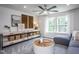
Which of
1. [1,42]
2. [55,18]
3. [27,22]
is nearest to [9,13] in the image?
[27,22]

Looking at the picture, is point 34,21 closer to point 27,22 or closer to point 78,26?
point 27,22

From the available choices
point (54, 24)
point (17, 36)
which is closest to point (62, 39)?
point (54, 24)

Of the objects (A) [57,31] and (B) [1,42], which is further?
(B) [1,42]

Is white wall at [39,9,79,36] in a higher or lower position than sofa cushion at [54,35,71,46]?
higher

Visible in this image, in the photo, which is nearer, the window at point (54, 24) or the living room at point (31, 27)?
the window at point (54, 24)

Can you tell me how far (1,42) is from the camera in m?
3.22

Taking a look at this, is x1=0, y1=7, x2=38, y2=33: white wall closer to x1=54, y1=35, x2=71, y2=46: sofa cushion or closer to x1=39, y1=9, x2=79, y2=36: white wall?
x1=39, y1=9, x2=79, y2=36: white wall

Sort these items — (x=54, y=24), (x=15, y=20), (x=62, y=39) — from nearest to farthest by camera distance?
(x=54, y=24) < (x=62, y=39) < (x=15, y=20)

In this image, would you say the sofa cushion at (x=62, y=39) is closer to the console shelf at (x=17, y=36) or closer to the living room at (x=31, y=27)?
the living room at (x=31, y=27)

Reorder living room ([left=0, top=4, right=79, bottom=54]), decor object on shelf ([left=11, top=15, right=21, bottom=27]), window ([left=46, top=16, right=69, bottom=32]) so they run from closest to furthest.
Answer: window ([left=46, top=16, right=69, bottom=32]) < living room ([left=0, top=4, right=79, bottom=54]) < decor object on shelf ([left=11, top=15, right=21, bottom=27])

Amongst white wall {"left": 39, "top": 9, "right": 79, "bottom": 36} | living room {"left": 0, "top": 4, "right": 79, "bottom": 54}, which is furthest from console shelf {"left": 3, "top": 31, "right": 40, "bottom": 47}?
white wall {"left": 39, "top": 9, "right": 79, "bottom": 36}

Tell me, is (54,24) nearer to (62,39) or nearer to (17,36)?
(62,39)

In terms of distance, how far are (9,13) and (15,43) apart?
3.49 ft

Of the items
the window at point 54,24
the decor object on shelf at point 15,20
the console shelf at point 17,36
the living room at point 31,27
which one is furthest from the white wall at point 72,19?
the decor object on shelf at point 15,20
